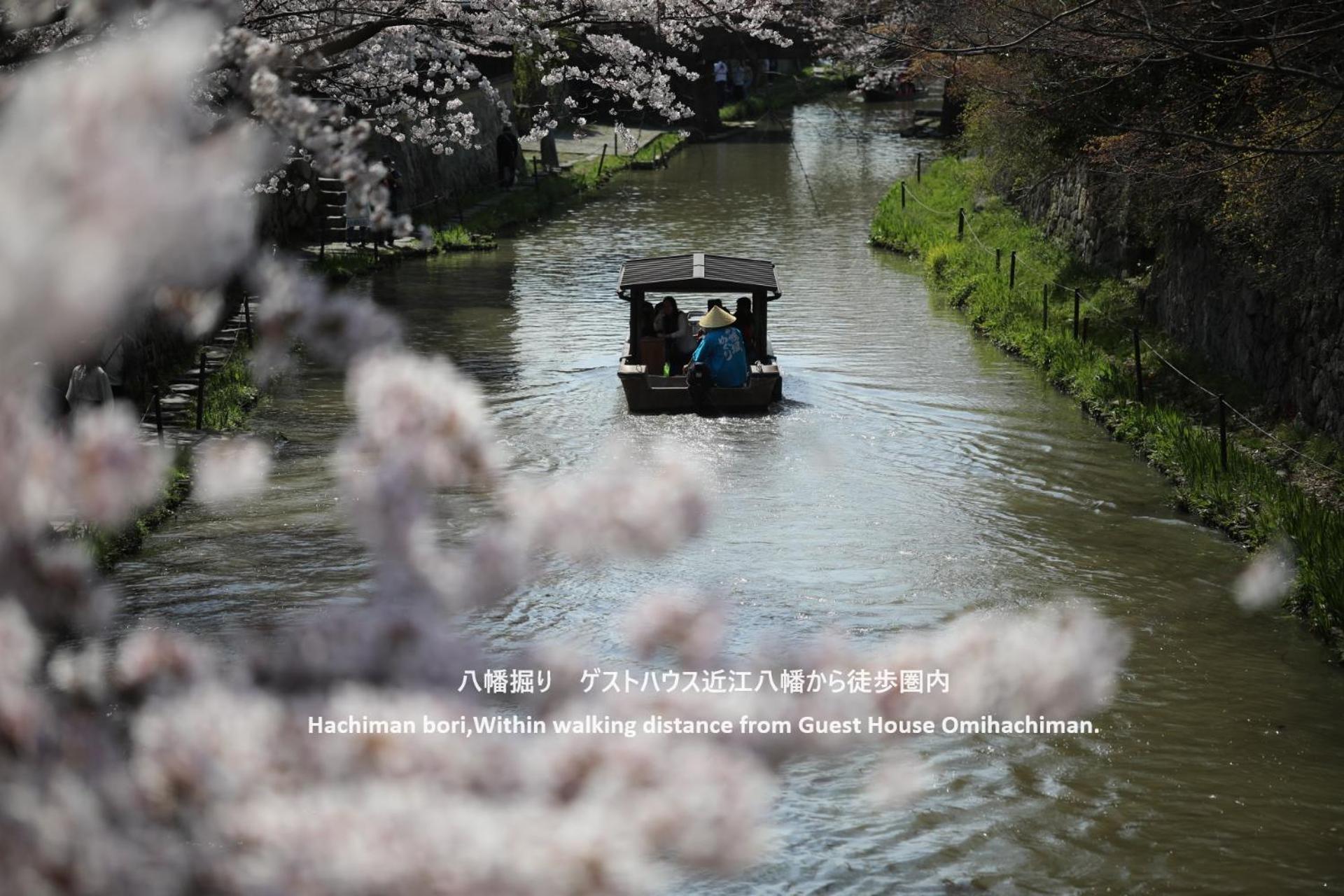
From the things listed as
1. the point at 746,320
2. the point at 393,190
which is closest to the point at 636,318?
the point at 746,320

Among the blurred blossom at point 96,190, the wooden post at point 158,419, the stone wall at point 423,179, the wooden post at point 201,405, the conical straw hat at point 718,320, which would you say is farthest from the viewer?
the stone wall at point 423,179

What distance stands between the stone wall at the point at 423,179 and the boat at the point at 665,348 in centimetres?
914

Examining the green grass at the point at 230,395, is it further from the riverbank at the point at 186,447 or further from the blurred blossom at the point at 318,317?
the blurred blossom at the point at 318,317

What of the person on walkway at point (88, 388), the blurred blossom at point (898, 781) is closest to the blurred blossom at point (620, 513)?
the blurred blossom at point (898, 781)

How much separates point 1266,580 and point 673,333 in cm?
898

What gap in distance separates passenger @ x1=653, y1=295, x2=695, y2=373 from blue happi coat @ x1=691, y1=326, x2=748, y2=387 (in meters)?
1.24

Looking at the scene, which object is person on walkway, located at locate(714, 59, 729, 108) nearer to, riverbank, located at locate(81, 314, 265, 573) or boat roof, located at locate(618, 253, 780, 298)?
boat roof, located at locate(618, 253, 780, 298)

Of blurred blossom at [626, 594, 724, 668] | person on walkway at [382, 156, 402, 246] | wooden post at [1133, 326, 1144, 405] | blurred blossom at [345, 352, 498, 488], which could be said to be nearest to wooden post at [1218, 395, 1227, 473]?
wooden post at [1133, 326, 1144, 405]

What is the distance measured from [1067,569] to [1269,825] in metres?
4.40

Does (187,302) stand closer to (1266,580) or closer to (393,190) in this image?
(1266,580)

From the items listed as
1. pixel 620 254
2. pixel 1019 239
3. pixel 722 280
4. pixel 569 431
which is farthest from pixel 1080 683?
pixel 620 254

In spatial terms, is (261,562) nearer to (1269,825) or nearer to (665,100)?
(1269,825)

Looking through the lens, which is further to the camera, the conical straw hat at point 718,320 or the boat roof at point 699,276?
the boat roof at point 699,276

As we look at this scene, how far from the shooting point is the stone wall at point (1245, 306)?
14234mm
